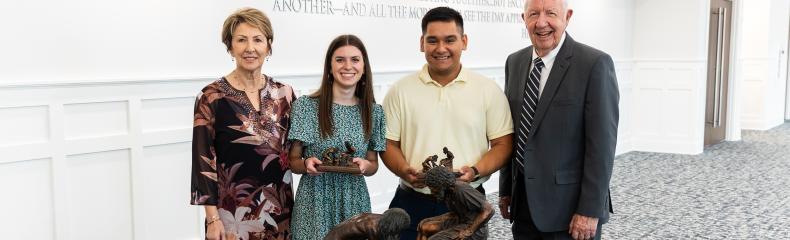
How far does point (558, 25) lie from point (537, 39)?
0.28 feet

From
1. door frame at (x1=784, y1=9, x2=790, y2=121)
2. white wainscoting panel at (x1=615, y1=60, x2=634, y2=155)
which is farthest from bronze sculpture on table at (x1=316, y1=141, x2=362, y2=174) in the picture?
door frame at (x1=784, y1=9, x2=790, y2=121)

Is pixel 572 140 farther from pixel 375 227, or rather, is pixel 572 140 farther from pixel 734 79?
pixel 734 79

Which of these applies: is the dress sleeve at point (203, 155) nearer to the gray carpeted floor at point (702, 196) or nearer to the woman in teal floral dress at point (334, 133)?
the woman in teal floral dress at point (334, 133)

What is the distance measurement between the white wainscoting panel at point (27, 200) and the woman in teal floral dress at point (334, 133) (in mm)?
1843

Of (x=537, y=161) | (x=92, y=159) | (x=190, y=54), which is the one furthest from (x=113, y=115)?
(x=537, y=161)

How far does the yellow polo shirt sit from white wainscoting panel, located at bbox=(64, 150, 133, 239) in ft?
6.73

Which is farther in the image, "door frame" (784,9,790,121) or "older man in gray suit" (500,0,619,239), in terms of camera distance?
"door frame" (784,9,790,121)

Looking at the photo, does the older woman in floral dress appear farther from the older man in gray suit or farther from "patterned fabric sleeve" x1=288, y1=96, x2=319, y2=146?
the older man in gray suit

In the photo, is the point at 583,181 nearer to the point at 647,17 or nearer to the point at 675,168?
the point at 675,168

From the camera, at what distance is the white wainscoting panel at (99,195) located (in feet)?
12.7

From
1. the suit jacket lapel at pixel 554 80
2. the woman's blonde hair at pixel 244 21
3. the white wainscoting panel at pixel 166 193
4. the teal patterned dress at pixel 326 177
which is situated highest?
the woman's blonde hair at pixel 244 21

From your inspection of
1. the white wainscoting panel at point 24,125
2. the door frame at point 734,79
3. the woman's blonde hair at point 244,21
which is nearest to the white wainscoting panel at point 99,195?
the white wainscoting panel at point 24,125

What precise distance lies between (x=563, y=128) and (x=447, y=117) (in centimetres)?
39

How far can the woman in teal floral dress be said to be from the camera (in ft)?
7.91
